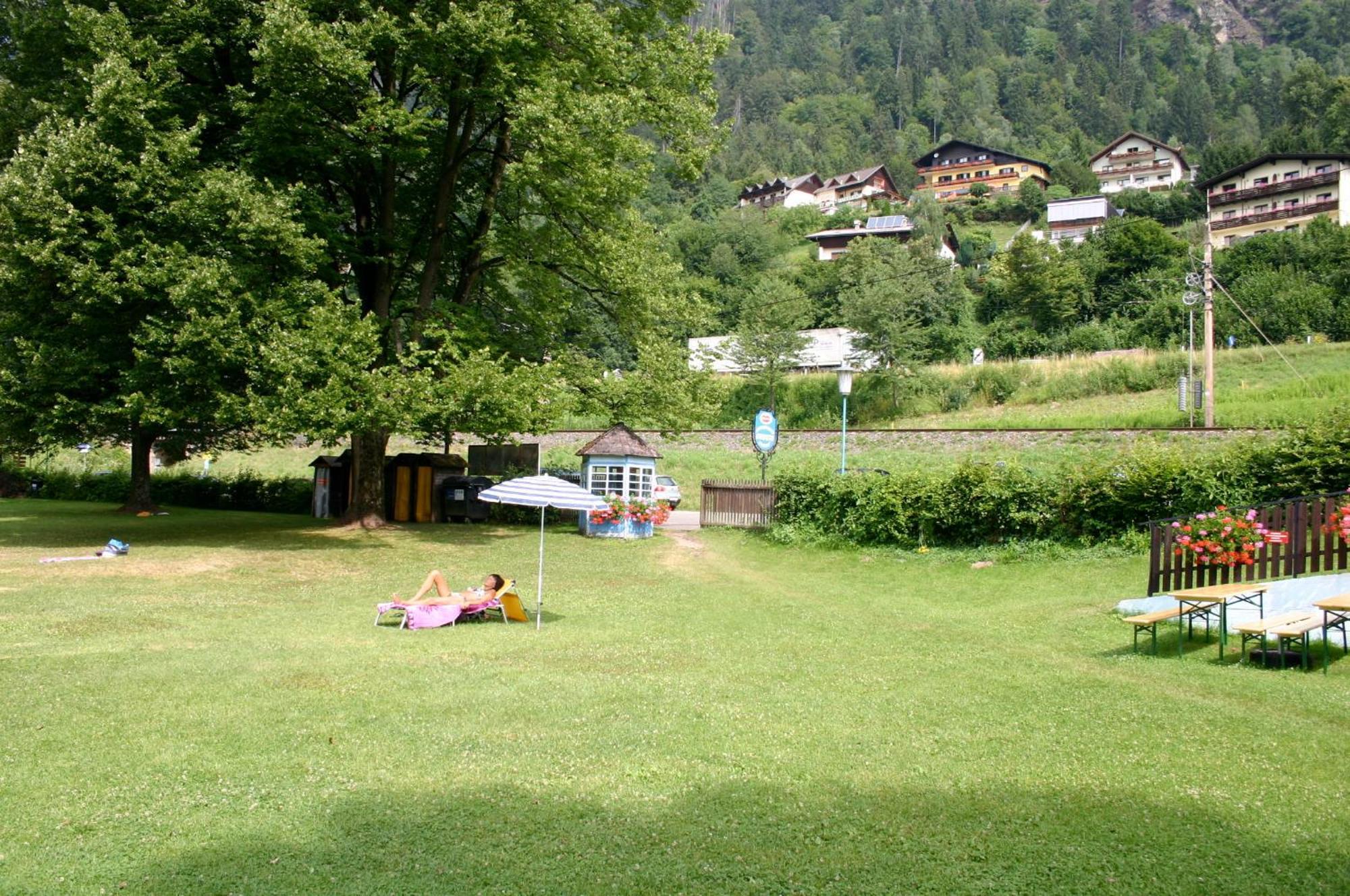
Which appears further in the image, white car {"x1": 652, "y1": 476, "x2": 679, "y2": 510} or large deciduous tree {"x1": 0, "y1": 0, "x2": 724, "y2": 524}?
white car {"x1": 652, "y1": 476, "x2": 679, "y2": 510}

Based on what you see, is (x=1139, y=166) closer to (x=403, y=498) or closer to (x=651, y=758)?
(x=403, y=498)

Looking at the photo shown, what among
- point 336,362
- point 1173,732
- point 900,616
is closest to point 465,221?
point 336,362

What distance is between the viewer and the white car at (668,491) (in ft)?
114

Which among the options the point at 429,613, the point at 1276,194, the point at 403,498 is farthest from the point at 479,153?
the point at 1276,194

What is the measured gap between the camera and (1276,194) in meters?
89.4

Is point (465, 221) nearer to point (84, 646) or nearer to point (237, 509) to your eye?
point (237, 509)

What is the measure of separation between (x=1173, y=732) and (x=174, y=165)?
21.3 m

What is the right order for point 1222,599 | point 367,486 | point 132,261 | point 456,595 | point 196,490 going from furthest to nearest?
point 196,490
point 367,486
point 132,261
point 456,595
point 1222,599

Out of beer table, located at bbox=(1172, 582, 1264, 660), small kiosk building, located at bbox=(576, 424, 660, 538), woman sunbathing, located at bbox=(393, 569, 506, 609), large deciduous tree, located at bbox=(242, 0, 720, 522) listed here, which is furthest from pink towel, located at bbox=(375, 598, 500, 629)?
small kiosk building, located at bbox=(576, 424, 660, 538)

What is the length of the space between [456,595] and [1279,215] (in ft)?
313

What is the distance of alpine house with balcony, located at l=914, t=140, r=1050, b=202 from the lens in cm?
15875

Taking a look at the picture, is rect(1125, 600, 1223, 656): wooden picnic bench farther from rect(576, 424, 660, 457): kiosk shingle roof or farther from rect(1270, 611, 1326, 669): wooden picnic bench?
rect(576, 424, 660, 457): kiosk shingle roof

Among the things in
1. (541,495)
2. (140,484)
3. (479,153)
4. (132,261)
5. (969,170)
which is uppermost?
(969,170)

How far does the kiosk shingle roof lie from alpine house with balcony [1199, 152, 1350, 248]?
76404mm
